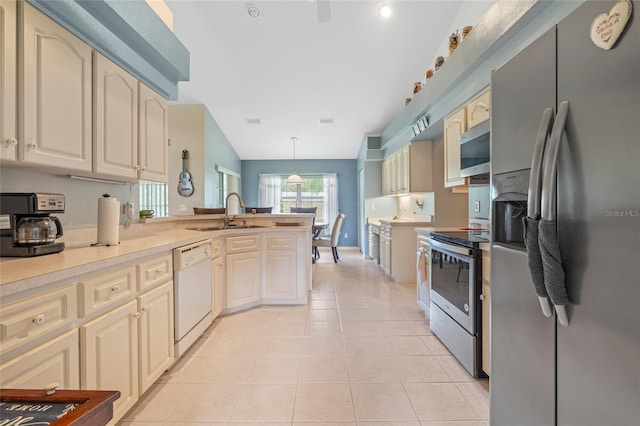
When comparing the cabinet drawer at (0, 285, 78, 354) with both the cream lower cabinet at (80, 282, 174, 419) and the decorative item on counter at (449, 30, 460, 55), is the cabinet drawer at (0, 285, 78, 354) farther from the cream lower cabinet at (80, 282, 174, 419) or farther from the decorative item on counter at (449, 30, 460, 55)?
the decorative item on counter at (449, 30, 460, 55)

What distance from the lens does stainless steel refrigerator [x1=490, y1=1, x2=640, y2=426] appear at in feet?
2.28

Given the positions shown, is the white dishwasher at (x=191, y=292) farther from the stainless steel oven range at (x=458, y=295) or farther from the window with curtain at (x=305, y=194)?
the window with curtain at (x=305, y=194)

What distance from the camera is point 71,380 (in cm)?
112

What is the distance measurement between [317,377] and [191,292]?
1.14 meters

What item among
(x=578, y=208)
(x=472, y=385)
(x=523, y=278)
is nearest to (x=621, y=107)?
(x=578, y=208)

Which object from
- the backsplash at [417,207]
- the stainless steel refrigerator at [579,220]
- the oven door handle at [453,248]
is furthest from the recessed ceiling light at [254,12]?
the backsplash at [417,207]

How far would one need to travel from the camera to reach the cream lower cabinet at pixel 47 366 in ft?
3.00

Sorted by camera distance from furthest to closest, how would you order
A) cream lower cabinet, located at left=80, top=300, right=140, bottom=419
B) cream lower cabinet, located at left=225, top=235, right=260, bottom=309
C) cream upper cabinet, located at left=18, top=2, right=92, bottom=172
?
cream lower cabinet, located at left=225, top=235, right=260, bottom=309
cream upper cabinet, located at left=18, top=2, right=92, bottom=172
cream lower cabinet, located at left=80, top=300, right=140, bottom=419

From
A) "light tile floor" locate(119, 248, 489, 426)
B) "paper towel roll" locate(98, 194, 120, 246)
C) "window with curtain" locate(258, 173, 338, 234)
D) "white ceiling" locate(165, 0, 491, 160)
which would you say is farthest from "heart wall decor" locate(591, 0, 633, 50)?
"window with curtain" locate(258, 173, 338, 234)

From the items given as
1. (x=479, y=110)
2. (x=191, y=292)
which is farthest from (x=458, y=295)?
(x=191, y=292)

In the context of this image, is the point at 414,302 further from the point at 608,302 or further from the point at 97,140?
the point at 97,140

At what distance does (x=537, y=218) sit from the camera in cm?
91

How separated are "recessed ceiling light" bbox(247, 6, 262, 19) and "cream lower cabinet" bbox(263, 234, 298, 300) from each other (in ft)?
8.57

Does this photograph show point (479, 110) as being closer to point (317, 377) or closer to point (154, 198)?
point (317, 377)
